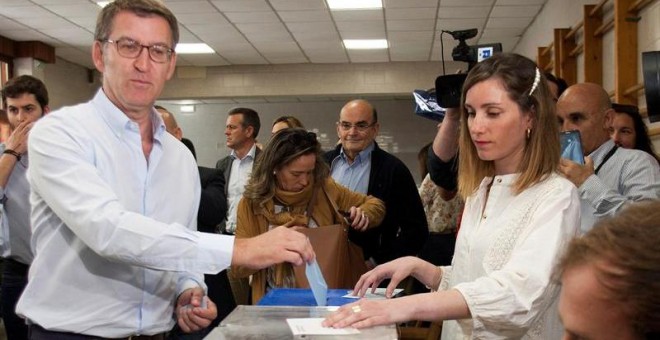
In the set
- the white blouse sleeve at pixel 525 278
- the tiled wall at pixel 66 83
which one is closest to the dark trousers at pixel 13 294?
the white blouse sleeve at pixel 525 278

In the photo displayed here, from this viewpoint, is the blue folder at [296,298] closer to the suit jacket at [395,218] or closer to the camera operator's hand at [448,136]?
the camera operator's hand at [448,136]

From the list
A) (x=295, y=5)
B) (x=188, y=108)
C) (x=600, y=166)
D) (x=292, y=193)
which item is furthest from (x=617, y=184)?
(x=188, y=108)

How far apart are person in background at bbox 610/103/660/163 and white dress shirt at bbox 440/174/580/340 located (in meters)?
1.89

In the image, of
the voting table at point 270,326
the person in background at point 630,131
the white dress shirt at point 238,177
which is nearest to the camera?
the voting table at point 270,326

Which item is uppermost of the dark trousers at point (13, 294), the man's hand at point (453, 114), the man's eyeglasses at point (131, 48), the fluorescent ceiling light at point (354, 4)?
the fluorescent ceiling light at point (354, 4)

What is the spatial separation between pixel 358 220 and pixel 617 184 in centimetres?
105

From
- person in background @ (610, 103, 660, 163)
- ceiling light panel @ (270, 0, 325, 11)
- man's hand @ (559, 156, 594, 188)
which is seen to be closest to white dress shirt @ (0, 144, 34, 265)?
man's hand @ (559, 156, 594, 188)

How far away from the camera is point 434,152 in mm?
2449

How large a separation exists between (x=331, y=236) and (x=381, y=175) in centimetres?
102

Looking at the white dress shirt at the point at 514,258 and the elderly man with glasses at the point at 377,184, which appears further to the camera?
the elderly man with glasses at the point at 377,184

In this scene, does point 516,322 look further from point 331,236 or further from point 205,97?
point 205,97

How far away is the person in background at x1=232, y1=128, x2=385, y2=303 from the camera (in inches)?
98.7

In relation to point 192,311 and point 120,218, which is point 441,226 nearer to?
point 192,311

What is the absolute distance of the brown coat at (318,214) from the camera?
236cm
